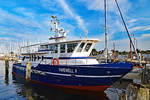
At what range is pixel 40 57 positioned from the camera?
14438mm

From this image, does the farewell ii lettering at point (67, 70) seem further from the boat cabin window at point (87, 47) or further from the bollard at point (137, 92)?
the bollard at point (137, 92)

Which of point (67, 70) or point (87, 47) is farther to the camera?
point (87, 47)

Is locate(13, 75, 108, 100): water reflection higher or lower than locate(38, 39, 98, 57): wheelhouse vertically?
lower

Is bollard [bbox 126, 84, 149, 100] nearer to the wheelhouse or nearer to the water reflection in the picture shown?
the water reflection

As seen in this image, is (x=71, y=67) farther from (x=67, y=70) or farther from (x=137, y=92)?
(x=137, y=92)

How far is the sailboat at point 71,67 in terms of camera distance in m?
9.34

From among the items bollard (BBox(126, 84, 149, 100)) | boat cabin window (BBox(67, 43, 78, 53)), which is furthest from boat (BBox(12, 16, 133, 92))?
bollard (BBox(126, 84, 149, 100))

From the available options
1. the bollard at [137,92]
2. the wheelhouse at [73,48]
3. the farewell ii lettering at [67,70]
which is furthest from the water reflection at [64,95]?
the bollard at [137,92]

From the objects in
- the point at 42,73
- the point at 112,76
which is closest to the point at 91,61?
the point at 112,76

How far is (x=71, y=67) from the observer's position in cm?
1071

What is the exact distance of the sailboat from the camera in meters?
9.34

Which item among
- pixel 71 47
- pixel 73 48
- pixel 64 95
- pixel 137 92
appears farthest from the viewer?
pixel 71 47

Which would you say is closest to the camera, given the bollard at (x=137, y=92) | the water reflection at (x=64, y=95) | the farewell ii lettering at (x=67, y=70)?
the bollard at (x=137, y=92)

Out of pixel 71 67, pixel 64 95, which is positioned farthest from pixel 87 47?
pixel 64 95
